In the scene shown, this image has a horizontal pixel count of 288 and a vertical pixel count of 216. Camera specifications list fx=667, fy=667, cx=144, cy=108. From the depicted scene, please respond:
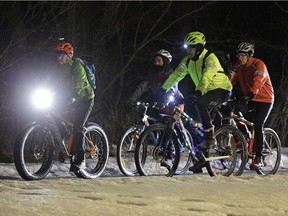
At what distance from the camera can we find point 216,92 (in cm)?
909

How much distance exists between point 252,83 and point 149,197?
432 cm

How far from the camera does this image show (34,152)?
884 cm

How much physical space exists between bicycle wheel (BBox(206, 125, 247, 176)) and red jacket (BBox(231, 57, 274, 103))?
71cm

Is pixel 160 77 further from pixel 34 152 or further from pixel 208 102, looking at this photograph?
pixel 34 152

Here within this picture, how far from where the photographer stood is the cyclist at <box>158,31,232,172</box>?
8.79 m

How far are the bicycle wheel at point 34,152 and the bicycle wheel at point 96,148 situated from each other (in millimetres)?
771

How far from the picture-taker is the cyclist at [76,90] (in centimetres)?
921

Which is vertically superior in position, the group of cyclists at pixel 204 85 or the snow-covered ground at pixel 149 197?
the group of cyclists at pixel 204 85

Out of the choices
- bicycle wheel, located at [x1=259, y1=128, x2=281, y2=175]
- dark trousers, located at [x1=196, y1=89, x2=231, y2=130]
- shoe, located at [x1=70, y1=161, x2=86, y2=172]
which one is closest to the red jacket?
bicycle wheel, located at [x1=259, y1=128, x2=281, y2=175]

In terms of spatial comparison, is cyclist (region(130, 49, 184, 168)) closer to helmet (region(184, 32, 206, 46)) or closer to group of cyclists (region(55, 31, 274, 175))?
group of cyclists (region(55, 31, 274, 175))

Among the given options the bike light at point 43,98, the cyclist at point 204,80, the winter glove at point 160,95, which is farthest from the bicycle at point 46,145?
the cyclist at point 204,80

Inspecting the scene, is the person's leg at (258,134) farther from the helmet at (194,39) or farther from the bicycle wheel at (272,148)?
the helmet at (194,39)

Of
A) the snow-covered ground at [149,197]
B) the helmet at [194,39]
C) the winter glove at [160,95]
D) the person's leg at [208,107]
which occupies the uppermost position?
the helmet at [194,39]

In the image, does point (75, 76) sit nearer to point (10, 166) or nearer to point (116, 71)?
point (10, 166)
